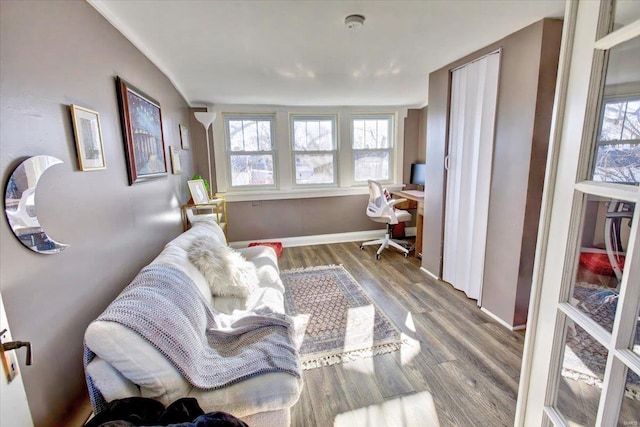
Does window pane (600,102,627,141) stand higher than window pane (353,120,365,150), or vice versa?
window pane (353,120,365,150)

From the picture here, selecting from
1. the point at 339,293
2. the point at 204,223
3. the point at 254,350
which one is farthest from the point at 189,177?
the point at 254,350

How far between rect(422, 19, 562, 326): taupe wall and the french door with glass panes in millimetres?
1404

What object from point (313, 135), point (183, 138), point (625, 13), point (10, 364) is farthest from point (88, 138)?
point (313, 135)

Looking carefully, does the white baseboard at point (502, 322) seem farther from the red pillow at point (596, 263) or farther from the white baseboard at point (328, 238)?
the white baseboard at point (328, 238)

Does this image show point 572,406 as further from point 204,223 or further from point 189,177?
point 189,177

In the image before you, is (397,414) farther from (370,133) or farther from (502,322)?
(370,133)

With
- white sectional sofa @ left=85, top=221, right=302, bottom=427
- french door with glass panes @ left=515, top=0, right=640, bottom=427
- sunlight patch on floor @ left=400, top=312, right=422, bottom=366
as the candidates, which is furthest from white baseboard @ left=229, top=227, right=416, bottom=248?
french door with glass panes @ left=515, top=0, right=640, bottom=427

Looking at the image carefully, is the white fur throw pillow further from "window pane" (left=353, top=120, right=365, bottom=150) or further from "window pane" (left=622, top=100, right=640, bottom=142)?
"window pane" (left=353, top=120, right=365, bottom=150)

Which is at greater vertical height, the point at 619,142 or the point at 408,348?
the point at 619,142

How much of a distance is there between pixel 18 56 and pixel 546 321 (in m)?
1.82

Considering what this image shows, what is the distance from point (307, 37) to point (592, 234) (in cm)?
191

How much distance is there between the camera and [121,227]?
1.58 meters

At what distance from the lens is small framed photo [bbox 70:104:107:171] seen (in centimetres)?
118

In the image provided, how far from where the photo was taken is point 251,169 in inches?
166
